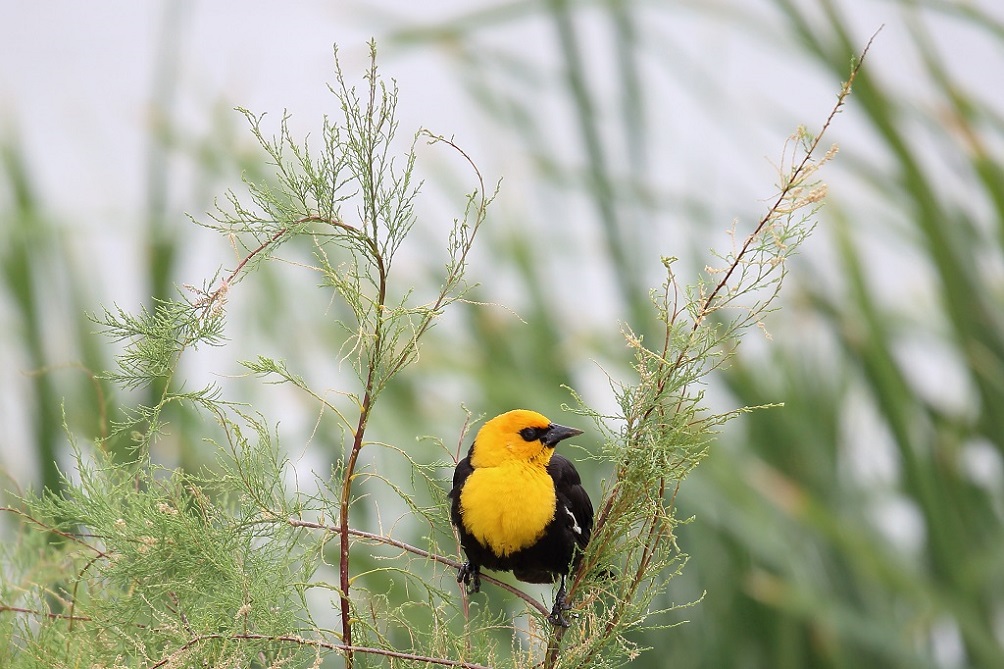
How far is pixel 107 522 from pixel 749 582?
186cm

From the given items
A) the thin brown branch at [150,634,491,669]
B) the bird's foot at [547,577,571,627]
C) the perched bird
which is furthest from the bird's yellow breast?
the thin brown branch at [150,634,491,669]

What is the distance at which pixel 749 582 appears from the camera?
2494 mm

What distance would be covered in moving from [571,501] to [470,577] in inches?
6.5

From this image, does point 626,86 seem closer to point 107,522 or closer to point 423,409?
point 423,409

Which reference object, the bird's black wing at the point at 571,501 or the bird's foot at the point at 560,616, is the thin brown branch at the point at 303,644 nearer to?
the bird's foot at the point at 560,616

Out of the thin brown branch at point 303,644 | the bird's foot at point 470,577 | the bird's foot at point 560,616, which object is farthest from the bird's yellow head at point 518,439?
the thin brown branch at point 303,644

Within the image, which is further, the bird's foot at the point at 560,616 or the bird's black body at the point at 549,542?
the bird's black body at the point at 549,542

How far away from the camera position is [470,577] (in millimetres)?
1310

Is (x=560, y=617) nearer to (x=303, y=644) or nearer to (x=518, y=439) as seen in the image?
(x=303, y=644)

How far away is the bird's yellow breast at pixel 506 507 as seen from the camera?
3.96 feet

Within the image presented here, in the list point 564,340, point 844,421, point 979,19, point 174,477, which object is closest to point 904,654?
point 844,421

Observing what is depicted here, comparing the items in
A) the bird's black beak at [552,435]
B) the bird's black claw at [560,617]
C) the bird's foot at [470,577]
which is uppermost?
the bird's black beak at [552,435]

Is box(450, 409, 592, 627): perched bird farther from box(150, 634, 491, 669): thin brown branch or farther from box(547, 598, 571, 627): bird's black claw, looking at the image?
box(150, 634, 491, 669): thin brown branch

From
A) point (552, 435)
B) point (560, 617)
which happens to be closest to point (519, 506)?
point (552, 435)
